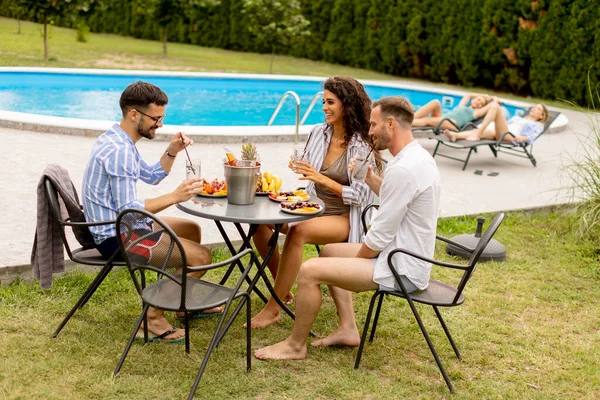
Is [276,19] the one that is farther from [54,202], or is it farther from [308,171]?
[54,202]

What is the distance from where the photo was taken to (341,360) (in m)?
3.75

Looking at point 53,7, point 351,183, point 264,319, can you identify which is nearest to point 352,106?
point 351,183

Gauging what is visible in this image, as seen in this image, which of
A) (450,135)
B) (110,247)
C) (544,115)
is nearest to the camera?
(110,247)

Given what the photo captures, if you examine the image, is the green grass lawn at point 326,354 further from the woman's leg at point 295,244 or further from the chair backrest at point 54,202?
the chair backrest at point 54,202

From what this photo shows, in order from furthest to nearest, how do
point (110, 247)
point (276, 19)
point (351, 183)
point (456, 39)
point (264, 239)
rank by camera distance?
point (276, 19) → point (456, 39) → point (264, 239) → point (351, 183) → point (110, 247)

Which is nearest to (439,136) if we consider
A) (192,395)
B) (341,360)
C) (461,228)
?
(461,228)

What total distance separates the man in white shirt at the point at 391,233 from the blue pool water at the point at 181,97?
8.90m

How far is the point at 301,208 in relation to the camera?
148 inches

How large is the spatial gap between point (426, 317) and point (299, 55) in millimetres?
18882

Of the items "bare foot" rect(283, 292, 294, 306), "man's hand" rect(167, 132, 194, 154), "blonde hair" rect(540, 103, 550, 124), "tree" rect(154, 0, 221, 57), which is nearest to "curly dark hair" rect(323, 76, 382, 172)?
"man's hand" rect(167, 132, 194, 154)

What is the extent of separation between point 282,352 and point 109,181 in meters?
1.19

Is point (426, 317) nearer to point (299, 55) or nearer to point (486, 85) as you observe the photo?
point (486, 85)

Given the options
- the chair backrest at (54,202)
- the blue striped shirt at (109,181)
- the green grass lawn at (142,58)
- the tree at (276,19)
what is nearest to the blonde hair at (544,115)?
the green grass lawn at (142,58)

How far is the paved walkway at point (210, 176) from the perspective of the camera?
17.6 feet
